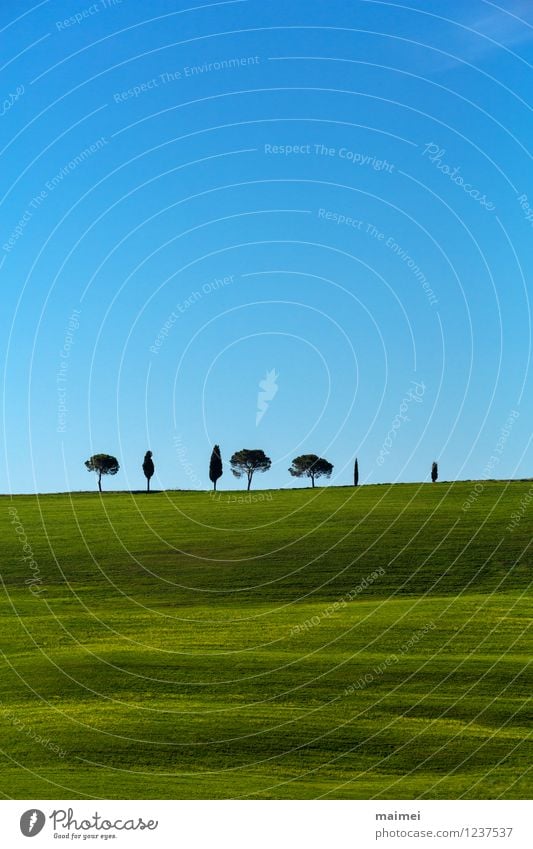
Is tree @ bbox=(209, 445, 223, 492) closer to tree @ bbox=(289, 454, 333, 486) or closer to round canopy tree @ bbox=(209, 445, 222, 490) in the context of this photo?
round canopy tree @ bbox=(209, 445, 222, 490)

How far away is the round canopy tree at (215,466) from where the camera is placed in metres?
101

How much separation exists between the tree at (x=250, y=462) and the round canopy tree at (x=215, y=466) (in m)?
16.3

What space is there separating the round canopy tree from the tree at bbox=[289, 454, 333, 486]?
21045mm

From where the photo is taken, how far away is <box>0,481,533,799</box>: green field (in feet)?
99.9

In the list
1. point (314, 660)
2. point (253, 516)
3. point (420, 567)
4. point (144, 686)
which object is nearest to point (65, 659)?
point (144, 686)

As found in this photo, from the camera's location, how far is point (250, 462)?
4670 inches

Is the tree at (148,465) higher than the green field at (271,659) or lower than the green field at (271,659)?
higher

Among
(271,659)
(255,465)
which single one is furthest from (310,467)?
(271,659)
